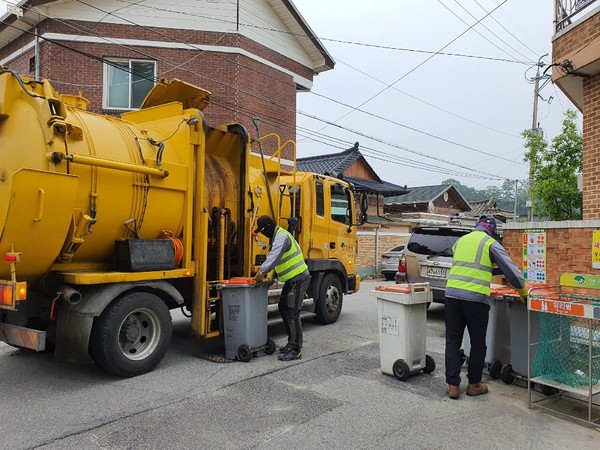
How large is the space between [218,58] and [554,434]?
1356cm

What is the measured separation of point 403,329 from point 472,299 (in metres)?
0.88

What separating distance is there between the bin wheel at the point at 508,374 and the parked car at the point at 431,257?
127 inches

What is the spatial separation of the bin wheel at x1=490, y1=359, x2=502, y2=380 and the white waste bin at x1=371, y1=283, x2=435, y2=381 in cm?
64

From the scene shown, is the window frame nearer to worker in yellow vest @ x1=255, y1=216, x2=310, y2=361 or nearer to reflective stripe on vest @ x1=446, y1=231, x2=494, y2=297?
worker in yellow vest @ x1=255, y1=216, x2=310, y2=361

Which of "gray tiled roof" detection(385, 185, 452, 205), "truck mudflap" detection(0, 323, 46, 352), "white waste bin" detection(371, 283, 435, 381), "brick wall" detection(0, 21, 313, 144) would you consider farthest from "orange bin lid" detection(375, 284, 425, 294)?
"gray tiled roof" detection(385, 185, 452, 205)

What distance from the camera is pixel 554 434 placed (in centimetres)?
409

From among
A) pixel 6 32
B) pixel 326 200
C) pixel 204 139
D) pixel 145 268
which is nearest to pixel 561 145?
pixel 326 200

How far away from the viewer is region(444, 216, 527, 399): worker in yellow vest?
4.88 metres

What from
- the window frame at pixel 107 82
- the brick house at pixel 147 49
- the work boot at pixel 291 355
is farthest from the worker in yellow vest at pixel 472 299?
the window frame at pixel 107 82

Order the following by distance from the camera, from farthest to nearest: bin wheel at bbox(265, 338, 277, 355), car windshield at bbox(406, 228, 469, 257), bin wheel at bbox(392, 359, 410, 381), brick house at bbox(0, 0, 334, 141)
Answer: brick house at bbox(0, 0, 334, 141) < car windshield at bbox(406, 228, 469, 257) < bin wheel at bbox(265, 338, 277, 355) < bin wheel at bbox(392, 359, 410, 381)

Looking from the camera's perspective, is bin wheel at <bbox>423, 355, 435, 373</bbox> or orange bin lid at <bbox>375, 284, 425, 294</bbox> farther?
bin wheel at <bbox>423, 355, 435, 373</bbox>

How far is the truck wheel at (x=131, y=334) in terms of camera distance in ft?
16.6

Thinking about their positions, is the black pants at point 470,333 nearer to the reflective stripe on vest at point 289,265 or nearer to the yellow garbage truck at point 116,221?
the reflective stripe on vest at point 289,265

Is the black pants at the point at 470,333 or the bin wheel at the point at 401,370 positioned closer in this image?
the black pants at the point at 470,333
